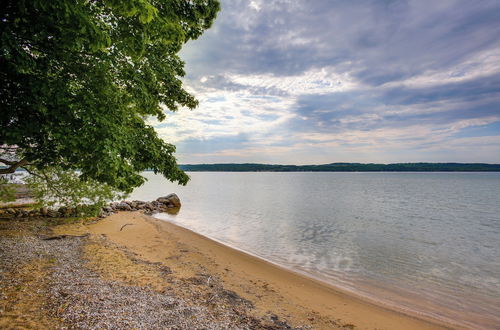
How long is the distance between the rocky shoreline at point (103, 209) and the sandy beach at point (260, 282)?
13.8ft

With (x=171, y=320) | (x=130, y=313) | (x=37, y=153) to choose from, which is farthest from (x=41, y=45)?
(x=171, y=320)

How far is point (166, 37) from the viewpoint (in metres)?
6.44

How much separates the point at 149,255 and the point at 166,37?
10203mm

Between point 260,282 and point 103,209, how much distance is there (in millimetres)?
20397

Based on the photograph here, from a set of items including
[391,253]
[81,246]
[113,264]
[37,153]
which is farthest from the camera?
[391,253]

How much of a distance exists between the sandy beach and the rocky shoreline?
4.22m

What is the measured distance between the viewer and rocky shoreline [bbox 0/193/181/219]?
64.0 feet

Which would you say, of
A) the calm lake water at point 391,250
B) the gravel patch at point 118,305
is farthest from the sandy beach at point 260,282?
the calm lake water at point 391,250

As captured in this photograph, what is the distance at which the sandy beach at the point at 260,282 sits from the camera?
8.00 m

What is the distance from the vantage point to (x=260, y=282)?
419 inches

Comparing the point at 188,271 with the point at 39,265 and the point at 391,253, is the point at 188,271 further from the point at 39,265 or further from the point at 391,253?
the point at 391,253

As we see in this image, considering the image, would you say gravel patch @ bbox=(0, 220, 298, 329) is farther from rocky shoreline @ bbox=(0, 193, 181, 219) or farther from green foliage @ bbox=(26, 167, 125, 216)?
rocky shoreline @ bbox=(0, 193, 181, 219)

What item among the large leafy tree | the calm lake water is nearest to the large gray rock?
the calm lake water

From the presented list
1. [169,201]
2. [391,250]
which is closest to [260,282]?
[391,250]
